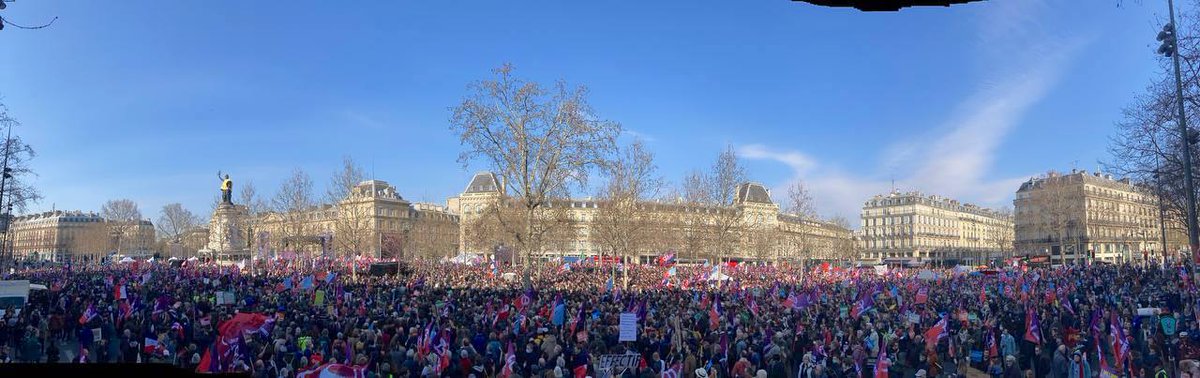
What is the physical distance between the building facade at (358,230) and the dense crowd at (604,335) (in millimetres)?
27994

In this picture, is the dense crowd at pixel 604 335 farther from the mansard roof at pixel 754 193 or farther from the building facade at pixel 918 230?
the building facade at pixel 918 230

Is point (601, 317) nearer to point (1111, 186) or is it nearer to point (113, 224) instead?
point (1111, 186)

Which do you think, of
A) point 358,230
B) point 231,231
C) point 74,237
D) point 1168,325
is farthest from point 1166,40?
point 74,237

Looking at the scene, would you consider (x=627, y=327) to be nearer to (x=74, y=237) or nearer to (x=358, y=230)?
(x=358, y=230)

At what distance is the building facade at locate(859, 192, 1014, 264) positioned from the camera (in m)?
118

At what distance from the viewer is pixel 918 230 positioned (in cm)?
11825

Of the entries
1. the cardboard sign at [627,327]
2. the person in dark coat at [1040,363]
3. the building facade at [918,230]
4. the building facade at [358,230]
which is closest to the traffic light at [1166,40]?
the person in dark coat at [1040,363]

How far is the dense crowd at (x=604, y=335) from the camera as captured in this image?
13750 mm

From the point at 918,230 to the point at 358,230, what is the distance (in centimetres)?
9100

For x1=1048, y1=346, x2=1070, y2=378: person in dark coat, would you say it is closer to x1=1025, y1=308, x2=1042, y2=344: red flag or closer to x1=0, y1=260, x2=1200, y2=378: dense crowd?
x1=0, y1=260, x2=1200, y2=378: dense crowd

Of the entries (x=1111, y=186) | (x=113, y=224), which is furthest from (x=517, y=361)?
(x=113, y=224)

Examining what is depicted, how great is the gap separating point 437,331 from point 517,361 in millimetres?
2788

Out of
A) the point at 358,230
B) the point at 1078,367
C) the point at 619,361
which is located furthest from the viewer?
the point at 358,230

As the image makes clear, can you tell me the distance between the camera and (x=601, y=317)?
20.7 m
